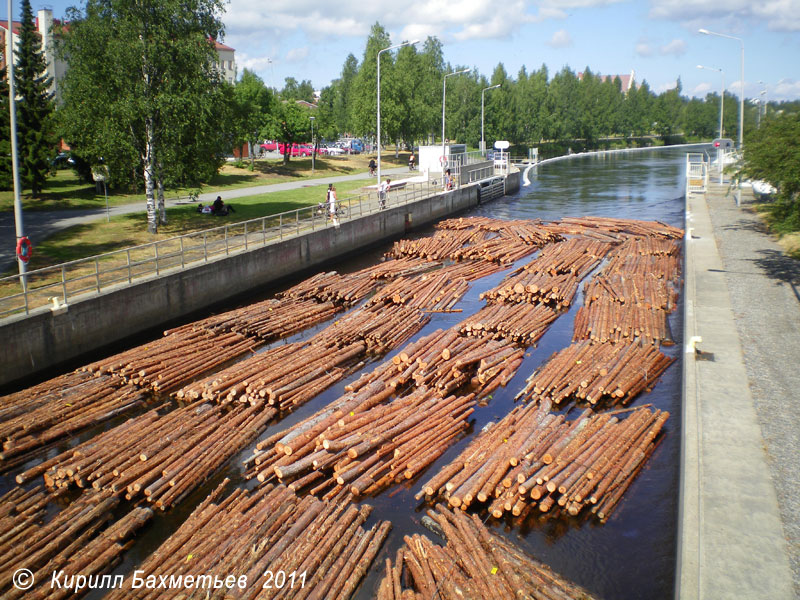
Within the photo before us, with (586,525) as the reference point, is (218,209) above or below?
above

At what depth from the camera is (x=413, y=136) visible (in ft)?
266

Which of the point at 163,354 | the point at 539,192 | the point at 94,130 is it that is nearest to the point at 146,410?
the point at 163,354

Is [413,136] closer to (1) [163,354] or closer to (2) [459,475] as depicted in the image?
(1) [163,354]

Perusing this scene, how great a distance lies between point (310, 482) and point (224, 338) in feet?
29.3

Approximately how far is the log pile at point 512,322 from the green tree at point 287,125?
154 feet

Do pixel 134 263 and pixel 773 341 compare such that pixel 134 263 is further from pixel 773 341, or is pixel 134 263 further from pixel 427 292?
pixel 773 341

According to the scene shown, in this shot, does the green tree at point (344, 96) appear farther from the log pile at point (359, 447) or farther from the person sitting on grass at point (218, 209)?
the log pile at point (359, 447)

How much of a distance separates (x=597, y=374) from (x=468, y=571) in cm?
851

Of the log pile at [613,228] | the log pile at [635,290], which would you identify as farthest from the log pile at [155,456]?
the log pile at [613,228]

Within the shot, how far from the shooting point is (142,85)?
2858 centimetres

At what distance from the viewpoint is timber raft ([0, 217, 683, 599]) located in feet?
33.1

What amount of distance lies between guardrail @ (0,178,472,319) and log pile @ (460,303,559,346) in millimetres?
9401

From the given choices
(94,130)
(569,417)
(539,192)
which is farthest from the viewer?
(539,192)

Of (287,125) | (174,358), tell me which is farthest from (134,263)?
(287,125)
